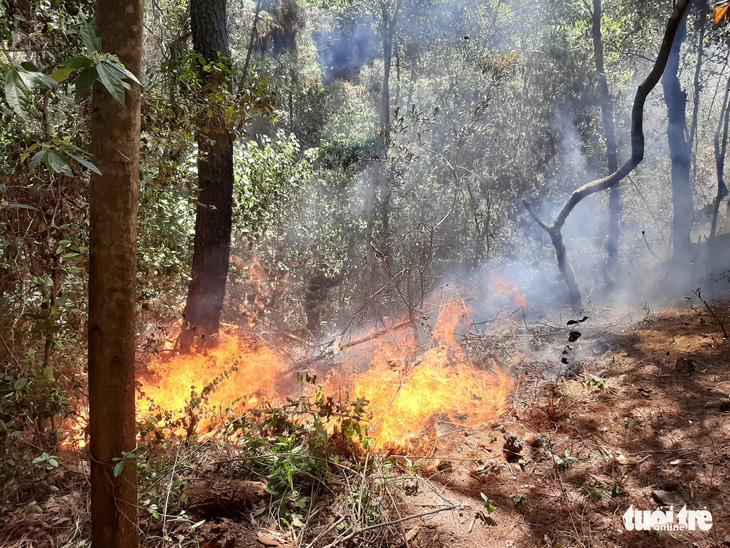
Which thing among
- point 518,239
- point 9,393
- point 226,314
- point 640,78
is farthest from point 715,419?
point 640,78

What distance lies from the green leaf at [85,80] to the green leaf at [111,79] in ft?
0.17

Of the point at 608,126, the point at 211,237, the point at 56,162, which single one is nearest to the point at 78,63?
the point at 56,162

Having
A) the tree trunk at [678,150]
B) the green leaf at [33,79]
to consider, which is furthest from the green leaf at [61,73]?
the tree trunk at [678,150]

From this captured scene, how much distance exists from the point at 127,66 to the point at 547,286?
12.9 metres

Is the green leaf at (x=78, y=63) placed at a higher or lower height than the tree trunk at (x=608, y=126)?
lower

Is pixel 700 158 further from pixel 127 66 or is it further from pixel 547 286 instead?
pixel 127 66

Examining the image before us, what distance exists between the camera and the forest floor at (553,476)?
2.78 meters

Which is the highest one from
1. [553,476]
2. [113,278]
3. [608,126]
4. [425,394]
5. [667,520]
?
[608,126]

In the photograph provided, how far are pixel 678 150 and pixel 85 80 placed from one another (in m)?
14.9

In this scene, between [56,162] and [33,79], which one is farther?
[56,162]

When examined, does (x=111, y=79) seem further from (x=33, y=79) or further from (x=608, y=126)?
(x=608, y=126)

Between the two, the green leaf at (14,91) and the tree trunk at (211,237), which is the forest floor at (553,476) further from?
the tree trunk at (211,237)

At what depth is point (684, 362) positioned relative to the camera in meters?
5.12

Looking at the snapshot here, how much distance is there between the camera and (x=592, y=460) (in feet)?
12.4
